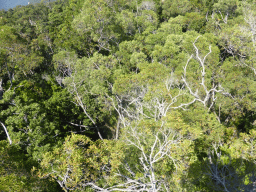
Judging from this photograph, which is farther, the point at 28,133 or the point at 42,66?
the point at 42,66

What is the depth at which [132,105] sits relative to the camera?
937 inches

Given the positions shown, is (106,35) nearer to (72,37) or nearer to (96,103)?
(72,37)

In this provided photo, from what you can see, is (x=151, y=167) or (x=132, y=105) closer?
(x=151, y=167)

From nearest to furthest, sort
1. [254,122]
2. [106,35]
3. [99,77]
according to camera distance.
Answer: [254,122]
[99,77]
[106,35]

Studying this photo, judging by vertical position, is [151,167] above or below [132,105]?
above

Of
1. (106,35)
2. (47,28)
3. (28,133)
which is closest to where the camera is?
(28,133)

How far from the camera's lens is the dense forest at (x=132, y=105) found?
32.7 feet

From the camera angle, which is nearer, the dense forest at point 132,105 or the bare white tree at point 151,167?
the bare white tree at point 151,167

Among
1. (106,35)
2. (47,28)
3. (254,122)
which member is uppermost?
(47,28)

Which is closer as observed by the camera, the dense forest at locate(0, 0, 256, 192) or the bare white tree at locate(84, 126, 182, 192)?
the bare white tree at locate(84, 126, 182, 192)

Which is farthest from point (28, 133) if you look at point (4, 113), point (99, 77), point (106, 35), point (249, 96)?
point (249, 96)

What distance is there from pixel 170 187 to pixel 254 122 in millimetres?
17442

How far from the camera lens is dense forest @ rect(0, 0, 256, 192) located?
392 inches

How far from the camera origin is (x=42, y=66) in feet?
122
